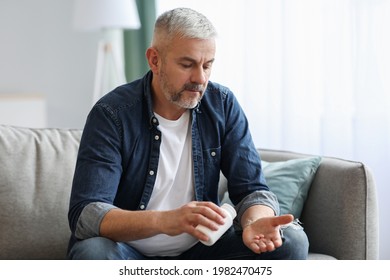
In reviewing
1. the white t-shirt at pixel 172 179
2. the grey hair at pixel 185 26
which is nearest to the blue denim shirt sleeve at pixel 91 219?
the white t-shirt at pixel 172 179

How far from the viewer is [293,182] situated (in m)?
2.11

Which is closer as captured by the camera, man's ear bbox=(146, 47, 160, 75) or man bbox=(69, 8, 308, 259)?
man bbox=(69, 8, 308, 259)

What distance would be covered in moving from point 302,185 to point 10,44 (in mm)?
2712

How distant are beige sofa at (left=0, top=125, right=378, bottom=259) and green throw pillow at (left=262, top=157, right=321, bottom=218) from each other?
3 cm

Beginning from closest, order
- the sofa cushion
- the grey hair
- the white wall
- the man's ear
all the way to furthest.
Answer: the grey hair
the man's ear
the sofa cushion
the white wall

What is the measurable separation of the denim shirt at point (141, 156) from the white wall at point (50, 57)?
2468 millimetres

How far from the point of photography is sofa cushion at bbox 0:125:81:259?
6.66ft

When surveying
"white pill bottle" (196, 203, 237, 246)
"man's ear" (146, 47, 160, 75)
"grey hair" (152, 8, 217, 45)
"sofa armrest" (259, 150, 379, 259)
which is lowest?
"sofa armrest" (259, 150, 379, 259)

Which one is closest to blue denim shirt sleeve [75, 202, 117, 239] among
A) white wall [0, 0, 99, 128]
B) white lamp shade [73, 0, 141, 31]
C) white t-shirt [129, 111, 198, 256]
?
white t-shirt [129, 111, 198, 256]

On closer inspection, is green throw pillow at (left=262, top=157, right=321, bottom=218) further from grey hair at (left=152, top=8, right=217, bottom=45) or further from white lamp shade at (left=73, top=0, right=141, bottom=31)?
white lamp shade at (left=73, top=0, right=141, bottom=31)

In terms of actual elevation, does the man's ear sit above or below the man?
above

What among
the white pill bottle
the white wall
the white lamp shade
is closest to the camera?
the white pill bottle
